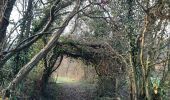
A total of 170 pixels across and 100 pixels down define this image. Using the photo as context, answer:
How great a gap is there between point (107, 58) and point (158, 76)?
668 centimetres

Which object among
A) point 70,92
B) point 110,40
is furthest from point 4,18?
point 70,92

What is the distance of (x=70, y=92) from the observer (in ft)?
68.8

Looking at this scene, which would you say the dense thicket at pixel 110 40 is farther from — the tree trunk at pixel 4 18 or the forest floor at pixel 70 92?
the forest floor at pixel 70 92

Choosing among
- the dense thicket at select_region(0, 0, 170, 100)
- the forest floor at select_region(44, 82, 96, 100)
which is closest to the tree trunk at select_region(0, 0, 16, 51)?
the dense thicket at select_region(0, 0, 170, 100)

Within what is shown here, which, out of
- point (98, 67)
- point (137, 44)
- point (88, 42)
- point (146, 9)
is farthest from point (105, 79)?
point (146, 9)

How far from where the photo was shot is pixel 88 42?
1858 cm

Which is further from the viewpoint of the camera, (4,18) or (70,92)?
(70,92)

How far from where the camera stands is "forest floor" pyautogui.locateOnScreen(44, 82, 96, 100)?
20062mm

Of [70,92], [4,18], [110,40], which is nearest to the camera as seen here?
[4,18]

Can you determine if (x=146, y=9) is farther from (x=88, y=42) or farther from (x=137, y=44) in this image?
(x=88, y=42)

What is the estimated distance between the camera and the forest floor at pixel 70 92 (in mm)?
20062

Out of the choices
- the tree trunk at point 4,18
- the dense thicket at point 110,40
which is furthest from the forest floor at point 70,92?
the tree trunk at point 4,18

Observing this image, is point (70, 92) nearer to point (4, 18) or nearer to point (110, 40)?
point (110, 40)

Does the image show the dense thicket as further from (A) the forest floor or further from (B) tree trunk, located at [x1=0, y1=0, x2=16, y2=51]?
(A) the forest floor
